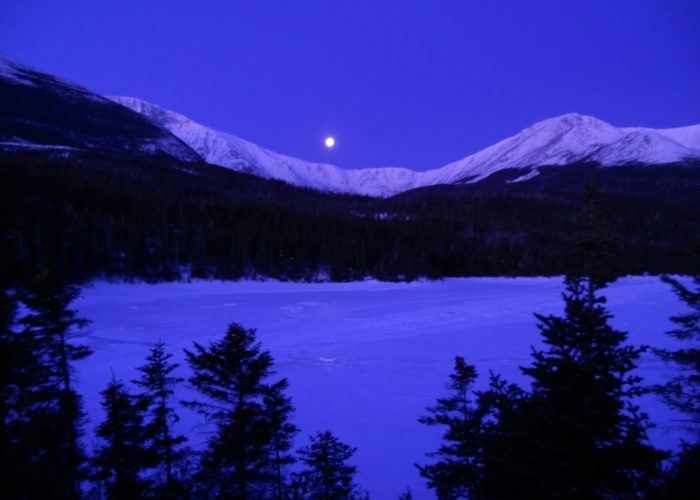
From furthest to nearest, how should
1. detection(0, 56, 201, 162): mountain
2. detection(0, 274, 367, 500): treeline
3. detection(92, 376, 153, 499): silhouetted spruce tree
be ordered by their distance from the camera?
detection(0, 56, 201, 162): mountain < detection(92, 376, 153, 499): silhouetted spruce tree < detection(0, 274, 367, 500): treeline

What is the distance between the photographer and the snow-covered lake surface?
37.4 feet

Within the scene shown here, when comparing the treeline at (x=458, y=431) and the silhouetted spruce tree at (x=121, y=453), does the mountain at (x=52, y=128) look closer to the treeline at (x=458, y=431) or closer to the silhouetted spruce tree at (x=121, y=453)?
the treeline at (x=458, y=431)

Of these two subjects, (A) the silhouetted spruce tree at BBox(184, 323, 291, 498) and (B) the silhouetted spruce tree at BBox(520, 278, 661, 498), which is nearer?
(B) the silhouetted spruce tree at BBox(520, 278, 661, 498)

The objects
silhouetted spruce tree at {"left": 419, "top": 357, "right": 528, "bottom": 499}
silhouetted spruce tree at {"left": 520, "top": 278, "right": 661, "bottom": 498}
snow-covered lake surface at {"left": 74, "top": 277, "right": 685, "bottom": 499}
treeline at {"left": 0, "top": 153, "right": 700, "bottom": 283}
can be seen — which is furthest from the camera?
treeline at {"left": 0, "top": 153, "right": 700, "bottom": 283}

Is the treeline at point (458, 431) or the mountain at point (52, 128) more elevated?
the mountain at point (52, 128)

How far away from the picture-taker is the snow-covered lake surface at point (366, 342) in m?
11.4

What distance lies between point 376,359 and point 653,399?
1100cm

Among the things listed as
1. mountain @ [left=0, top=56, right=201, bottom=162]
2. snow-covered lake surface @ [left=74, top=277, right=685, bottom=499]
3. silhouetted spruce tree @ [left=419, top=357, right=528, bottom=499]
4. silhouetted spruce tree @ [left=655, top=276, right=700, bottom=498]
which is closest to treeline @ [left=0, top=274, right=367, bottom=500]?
silhouetted spruce tree @ [left=419, top=357, right=528, bottom=499]

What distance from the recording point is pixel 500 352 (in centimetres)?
1989

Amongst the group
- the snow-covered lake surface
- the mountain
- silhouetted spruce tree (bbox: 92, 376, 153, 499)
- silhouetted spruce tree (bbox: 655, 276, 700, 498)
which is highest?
the mountain

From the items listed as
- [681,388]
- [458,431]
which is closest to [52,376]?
[458,431]

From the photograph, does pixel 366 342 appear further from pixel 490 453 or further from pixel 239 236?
pixel 239 236

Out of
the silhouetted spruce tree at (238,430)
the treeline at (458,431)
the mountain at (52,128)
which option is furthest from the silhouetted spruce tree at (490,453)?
the mountain at (52,128)

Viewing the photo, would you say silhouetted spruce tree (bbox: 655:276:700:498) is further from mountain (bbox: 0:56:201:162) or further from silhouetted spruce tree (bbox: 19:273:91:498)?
mountain (bbox: 0:56:201:162)
